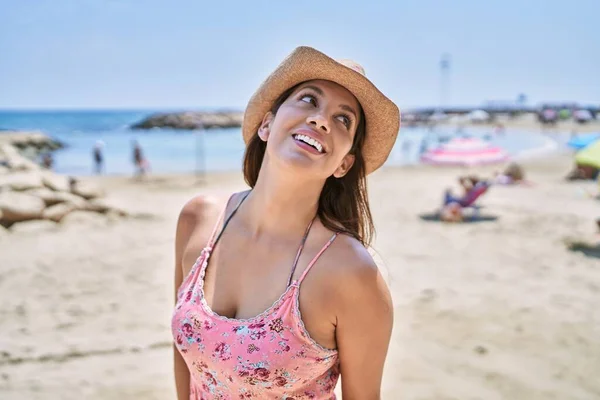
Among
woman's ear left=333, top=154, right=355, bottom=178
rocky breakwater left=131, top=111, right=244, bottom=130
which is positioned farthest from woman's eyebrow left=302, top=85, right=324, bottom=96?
rocky breakwater left=131, top=111, right=244, bottom=130

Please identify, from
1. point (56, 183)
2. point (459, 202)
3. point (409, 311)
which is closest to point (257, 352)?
point (409, 311)

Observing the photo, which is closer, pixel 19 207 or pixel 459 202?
pixel 19 207

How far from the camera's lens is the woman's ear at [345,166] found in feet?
5.63

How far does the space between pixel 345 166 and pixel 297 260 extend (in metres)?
0.39

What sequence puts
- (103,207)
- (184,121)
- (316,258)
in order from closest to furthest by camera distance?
(316,258) → (103,207) → (184,121)

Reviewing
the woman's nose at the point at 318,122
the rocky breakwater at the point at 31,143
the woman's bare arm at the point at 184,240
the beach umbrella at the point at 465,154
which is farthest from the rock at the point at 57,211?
the rocky breakwater at the point at 31,143

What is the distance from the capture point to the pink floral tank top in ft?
4.59

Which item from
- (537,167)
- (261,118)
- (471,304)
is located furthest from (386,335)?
(537,167)

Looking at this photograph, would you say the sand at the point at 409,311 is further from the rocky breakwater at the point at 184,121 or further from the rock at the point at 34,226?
the rocky breakwater at the point at 184,121

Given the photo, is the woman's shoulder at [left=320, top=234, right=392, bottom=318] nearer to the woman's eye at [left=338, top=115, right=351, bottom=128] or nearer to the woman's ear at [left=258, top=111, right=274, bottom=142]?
the woman's eye at [left=338, top=115, right=351, bottom=128]

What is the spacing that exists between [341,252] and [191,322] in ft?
1.54

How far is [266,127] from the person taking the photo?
179cm

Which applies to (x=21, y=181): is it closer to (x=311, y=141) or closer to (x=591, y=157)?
(x=311, y=141)

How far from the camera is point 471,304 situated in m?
5.24
